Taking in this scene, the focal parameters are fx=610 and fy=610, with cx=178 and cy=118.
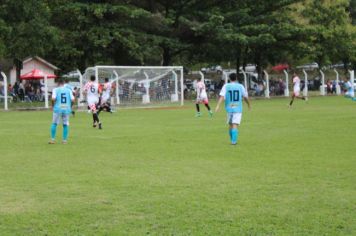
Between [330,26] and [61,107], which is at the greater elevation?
[330,26]

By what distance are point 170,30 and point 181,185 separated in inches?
1438

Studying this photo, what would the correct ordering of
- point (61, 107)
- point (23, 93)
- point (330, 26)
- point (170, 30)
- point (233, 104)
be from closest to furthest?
point (233, 104) < point (61, 107) < point (23, 93) < point (170, 30) < point (330, 26)

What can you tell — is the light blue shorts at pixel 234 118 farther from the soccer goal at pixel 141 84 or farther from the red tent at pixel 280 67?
the red tent at pixel 280 67

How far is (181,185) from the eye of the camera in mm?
9406

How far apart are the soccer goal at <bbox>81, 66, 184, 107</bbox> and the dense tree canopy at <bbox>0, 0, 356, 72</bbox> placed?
5.13 m

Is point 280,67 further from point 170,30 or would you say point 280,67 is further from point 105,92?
point 105,92

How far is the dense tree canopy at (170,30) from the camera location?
1515 inches

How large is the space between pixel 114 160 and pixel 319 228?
20.4 ft

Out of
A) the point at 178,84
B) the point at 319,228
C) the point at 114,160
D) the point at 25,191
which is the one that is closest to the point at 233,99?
the point at 114,160

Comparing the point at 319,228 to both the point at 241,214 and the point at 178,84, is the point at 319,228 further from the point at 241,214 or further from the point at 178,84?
the point at 178,84

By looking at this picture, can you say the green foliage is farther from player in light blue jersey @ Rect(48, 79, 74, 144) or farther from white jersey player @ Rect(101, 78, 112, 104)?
player in light blue jersey @ Rect(48, 79, 74, 144)

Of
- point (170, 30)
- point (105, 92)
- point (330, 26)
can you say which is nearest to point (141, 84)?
point (105, 92)

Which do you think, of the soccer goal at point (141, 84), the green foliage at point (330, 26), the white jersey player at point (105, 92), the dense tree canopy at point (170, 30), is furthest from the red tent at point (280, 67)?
the white jersey player at point (105, 92)

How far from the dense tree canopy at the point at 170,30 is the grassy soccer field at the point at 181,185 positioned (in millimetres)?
22563
